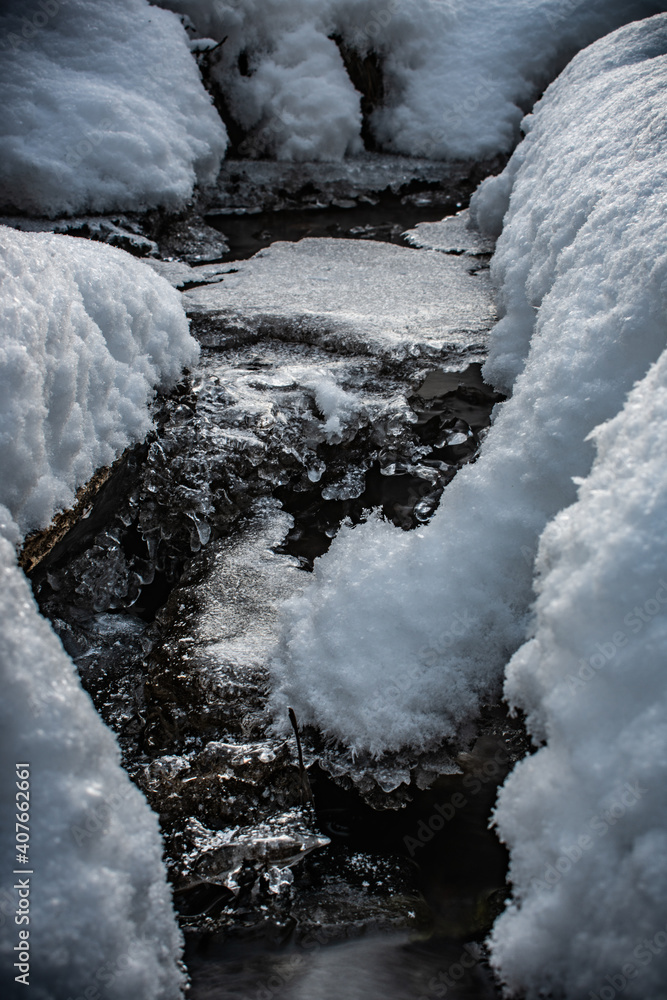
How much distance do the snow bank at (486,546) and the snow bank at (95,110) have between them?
12.0 feet

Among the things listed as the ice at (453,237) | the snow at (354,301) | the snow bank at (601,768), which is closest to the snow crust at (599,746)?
the snow bank at (601,768)

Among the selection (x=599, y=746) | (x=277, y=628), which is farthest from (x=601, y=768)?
(x=277, y=628)

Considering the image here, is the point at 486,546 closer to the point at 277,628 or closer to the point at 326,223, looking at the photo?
the point at 277,628

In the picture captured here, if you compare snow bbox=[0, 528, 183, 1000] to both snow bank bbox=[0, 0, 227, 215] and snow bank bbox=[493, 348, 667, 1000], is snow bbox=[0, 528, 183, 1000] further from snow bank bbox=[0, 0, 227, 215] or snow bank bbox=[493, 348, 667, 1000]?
snow bank bbox=[0, 0, 227, 215]

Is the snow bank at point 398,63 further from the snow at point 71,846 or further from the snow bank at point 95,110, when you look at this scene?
the snow at point 71,846

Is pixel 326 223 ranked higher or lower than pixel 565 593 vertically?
higher

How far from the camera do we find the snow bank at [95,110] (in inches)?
171

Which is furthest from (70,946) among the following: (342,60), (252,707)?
(342,60)

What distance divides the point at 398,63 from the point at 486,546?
20.7 feet

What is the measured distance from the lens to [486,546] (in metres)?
1.62

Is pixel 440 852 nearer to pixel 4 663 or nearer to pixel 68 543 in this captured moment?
pixel 4 663

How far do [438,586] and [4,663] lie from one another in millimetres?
983

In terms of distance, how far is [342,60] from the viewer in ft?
20.1

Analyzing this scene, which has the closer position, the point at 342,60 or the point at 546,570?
the point at 546,570
